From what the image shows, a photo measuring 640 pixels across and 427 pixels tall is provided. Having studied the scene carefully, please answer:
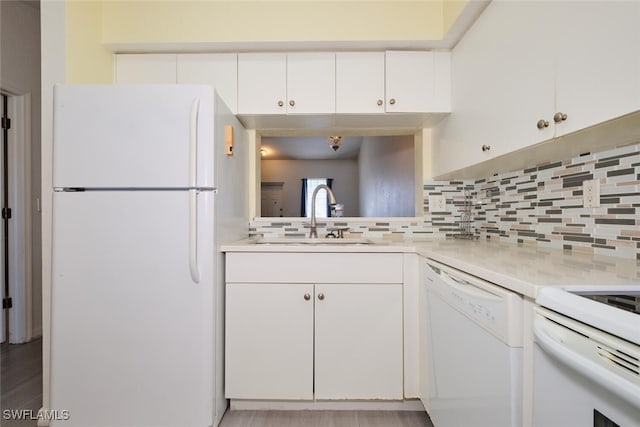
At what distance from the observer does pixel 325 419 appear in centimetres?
151

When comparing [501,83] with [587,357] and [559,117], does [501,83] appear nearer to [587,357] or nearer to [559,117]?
[559,117]

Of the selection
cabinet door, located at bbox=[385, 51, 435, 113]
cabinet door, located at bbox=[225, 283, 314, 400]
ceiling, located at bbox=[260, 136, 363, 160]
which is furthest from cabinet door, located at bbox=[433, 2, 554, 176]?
ceiling, located at bbox=[260, 136, 363, 160]

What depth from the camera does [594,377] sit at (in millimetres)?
508

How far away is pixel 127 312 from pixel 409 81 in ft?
6.06

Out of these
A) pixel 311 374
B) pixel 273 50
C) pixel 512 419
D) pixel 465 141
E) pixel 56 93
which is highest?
pixel 273 50

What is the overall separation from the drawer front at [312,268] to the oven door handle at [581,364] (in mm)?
850

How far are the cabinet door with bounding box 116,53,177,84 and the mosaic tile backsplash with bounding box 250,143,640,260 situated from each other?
1051 millimetres

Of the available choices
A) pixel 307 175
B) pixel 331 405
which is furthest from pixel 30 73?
pixel 307 175

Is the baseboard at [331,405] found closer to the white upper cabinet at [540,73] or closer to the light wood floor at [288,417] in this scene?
the light wood floor at [288,417]

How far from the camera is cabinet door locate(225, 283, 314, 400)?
1510 mm

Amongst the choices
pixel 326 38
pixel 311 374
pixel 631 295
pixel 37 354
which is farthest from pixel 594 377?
pixel 37 354

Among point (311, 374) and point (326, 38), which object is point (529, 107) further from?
point (311, 374)

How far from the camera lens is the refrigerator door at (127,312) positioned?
1.33 metres

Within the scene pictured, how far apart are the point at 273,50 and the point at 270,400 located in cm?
192
